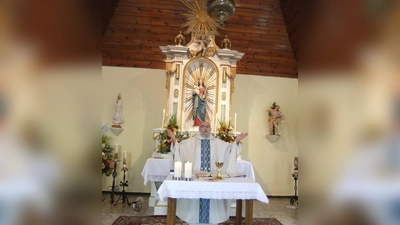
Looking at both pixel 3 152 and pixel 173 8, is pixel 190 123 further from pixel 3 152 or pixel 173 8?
pixel 3 152

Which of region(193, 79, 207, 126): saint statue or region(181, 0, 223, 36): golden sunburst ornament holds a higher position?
region(181, 0, 223, 36): golden sunburst ornament

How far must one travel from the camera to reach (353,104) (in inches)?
16.9

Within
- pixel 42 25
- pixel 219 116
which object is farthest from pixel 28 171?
pixel 219 116

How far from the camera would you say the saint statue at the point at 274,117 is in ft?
Result: 27.1

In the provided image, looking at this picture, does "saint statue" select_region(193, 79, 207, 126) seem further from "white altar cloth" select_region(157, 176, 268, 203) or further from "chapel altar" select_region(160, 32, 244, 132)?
"white altar cloth" select_region(157, 176, 268, 203)

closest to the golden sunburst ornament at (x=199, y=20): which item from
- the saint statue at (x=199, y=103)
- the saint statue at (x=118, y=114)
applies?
the saint statue at (x=199, y=103)

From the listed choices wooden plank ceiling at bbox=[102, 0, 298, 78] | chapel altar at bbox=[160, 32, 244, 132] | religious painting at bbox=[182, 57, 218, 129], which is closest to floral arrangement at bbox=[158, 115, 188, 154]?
chapel altar at bbox=[160, 32, 244, 132]

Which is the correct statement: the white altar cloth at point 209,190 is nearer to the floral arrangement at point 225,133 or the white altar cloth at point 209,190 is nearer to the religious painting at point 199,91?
the floral arrangement at point 225,133

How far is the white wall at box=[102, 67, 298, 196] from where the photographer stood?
800 cm

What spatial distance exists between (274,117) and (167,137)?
3.71m

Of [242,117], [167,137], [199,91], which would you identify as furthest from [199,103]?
[242,117]

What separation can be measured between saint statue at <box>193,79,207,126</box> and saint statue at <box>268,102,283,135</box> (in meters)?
2.40

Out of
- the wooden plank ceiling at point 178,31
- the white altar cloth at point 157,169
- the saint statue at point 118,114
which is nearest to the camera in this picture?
the white altar cloth at point 157,169

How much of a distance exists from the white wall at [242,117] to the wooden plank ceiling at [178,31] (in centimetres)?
41
